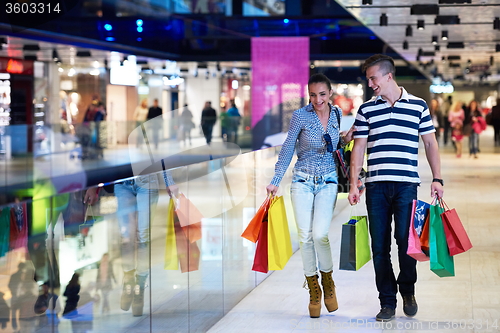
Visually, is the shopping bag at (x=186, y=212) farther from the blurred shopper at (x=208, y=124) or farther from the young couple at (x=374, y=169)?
the blurred shopper at (x=208, y=124)

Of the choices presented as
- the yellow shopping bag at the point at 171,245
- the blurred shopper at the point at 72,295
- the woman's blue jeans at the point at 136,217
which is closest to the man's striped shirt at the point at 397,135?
the yellow shopping bag at the point at 171,245

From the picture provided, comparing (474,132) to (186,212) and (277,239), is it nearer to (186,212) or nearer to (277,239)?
(277,239)

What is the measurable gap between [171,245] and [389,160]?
1.40 meters

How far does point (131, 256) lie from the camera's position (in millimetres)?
3260

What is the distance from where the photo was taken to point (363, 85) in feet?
114

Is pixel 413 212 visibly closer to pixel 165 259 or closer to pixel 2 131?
pixel 165 259

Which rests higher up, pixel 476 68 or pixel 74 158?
pixel 476 68

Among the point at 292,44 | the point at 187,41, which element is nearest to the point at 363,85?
the point at 187,41


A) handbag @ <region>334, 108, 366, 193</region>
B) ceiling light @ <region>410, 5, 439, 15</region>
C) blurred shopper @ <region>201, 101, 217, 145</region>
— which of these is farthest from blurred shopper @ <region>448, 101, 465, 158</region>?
handbag @ <region>334, 108, 366, 193</region>

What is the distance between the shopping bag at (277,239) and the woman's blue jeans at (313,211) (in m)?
0.10

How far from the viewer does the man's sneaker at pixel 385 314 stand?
172 inches

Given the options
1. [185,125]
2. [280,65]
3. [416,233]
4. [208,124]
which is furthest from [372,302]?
[208,124]

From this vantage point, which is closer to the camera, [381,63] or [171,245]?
[171,245]

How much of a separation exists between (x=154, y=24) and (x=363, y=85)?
1622 centimetres
